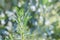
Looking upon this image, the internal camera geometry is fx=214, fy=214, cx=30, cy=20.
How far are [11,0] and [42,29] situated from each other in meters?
0.51

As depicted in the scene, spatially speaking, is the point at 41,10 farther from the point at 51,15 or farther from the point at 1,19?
the point at 1,19

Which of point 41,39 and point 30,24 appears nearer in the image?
point 41,39

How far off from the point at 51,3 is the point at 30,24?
1.18 feet

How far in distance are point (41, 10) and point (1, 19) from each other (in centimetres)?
45

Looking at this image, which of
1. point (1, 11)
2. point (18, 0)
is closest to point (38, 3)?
point (18, 0)

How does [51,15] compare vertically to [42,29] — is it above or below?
above

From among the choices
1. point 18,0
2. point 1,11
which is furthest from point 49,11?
point 1,11

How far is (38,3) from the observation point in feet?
7.90

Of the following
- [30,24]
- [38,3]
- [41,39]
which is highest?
[38,3]

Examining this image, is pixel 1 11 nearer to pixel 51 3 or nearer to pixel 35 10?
pixel 35 10

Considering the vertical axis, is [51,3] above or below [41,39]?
above

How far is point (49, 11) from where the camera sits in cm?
246

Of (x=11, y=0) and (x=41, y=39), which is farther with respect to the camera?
(x=11, y=0)

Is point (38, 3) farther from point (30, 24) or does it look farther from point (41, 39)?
point (41, 39)
